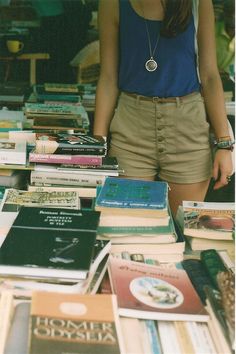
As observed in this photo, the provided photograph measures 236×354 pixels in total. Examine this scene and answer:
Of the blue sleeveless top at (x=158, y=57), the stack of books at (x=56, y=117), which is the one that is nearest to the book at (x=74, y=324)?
the blue sleeveless top at (x=158, y=57)

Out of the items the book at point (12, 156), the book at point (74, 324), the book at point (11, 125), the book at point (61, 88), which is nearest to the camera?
the book at point (74, 324)

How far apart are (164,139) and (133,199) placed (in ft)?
1.49

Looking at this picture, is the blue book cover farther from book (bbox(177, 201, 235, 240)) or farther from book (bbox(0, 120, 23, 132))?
book (bbox(0, 120, 23, 132))

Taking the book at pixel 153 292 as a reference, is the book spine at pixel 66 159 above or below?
above

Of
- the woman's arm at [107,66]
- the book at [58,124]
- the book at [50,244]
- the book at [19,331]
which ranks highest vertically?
the woman's arm at [107,66]

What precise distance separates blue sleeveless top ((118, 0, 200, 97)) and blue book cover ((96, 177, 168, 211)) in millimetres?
411

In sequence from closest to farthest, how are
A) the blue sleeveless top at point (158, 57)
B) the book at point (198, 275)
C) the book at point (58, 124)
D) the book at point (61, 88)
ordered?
1. the book at point (198, 275)
2. the blue sleeveless top at point (158, 57)
3. the book at point (58, 124)
4. the book at point (61, 88)

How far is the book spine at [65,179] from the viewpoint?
1721mm

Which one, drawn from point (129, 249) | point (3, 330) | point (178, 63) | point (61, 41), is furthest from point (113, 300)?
point (61, 41)

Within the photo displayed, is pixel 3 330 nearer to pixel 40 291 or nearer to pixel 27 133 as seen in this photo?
pixel 40 291

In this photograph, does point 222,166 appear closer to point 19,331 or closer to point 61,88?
point 19,331

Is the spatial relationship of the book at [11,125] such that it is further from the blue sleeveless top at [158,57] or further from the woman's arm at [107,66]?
the blue sleeveless top at [158,57]

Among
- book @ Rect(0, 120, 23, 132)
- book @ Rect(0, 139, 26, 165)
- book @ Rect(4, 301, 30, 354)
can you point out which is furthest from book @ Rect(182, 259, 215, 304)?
book @ Rect(0, 120, 23, 132)

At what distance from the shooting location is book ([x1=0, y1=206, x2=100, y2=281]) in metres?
1.17
